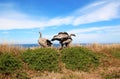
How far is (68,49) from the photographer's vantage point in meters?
18.5

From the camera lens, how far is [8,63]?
52.4 ft

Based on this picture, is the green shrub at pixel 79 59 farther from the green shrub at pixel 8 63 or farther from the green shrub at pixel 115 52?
the green shrub at pixel 8 63

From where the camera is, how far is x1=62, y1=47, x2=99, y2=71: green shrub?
17688 millimetres

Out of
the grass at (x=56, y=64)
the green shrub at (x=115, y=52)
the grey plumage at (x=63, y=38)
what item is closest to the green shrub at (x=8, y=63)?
the grass at (x=56, y=64)

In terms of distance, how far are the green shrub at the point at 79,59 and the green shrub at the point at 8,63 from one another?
10.1ft

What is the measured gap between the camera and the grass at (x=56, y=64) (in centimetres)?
1569

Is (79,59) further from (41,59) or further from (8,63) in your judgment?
(8,63)

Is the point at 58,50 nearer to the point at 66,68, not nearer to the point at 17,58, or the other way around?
the point at 66,68

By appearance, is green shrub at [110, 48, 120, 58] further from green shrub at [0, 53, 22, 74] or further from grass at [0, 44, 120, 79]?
green shrub at [0, 53, 22, 74]

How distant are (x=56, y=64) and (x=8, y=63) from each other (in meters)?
2.97

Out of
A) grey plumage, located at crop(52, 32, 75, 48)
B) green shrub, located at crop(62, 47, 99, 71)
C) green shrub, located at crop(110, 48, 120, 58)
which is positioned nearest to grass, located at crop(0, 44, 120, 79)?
green shrub, located at crop(62, 47, 99, 71)

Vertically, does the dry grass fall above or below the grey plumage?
below

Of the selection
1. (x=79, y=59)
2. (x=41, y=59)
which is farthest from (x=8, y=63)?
(x=79, y=59)

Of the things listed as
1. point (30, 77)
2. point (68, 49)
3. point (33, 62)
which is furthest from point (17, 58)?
point (68, 49)
